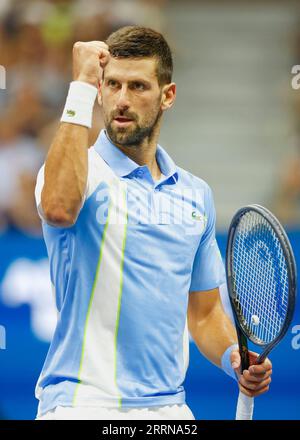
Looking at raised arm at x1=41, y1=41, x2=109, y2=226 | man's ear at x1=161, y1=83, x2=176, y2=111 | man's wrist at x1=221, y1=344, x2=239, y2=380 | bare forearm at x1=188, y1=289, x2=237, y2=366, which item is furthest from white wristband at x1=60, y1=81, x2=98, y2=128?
man's wrist at x1=221, y1=344, x2=239, y2=380

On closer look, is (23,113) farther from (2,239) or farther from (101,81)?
(101,81)

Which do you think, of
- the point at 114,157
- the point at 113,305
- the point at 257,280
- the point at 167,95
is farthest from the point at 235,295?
the point at 167,95

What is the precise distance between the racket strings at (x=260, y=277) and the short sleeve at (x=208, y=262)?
0.11 meters

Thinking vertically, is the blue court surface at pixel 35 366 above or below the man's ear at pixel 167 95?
below

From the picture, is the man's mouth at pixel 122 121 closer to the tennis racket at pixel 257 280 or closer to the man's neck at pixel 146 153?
the man's neck at pixel 146 153

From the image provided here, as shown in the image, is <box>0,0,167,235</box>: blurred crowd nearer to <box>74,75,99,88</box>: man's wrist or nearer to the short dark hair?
the short dark hair

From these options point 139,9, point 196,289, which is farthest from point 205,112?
point 196,289

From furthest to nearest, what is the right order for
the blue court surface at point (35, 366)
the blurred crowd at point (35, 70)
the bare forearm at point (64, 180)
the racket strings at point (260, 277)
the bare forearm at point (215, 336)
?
1. the blurred crowd at point (35, 70)
2. the blue court surface at point (35, 366)
3. the bare forearm at point (215, 336)
4. the racket strings at point (260, 277)
5. the bare forearm at point (64, 180)

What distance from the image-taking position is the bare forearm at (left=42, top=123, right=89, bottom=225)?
366 centimetres

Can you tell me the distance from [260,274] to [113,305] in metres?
0.68

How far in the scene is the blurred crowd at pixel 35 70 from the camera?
8062mm

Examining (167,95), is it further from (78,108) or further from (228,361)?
(228,361)

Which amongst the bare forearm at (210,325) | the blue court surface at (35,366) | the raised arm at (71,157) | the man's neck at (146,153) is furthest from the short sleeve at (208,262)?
the blue court surface at (35,366)

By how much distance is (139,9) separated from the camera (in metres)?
9.32
